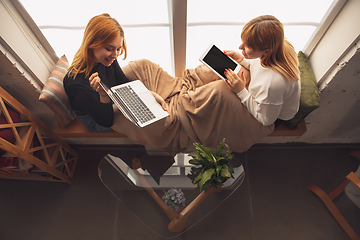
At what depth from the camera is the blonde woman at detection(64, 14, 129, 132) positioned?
1239mm

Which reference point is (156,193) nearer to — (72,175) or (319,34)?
(72,175)

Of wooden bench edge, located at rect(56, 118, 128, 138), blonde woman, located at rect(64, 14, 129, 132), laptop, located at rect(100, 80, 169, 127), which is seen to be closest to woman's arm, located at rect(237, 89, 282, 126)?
laptop, located at rect(100, 80, 169, 127)

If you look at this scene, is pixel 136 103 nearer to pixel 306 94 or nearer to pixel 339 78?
pixel 306 94

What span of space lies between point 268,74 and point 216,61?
13.7 inches

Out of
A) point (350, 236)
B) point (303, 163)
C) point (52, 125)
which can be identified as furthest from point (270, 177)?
point (52, 125)

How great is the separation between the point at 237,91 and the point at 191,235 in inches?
47.9

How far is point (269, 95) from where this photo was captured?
1316mm

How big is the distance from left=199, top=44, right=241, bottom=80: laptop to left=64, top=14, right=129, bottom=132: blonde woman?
50 centimetres

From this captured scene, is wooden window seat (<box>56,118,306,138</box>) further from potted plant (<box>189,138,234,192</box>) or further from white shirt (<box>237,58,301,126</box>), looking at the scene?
potted plant (<box>189,138,234,192</box>)

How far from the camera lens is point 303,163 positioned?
2.22m

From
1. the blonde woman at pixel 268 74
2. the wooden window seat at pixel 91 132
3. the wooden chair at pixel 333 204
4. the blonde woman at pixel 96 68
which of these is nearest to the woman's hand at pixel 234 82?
the blonde woman at pixel 268 74

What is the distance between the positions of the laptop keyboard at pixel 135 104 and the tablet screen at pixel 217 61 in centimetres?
49

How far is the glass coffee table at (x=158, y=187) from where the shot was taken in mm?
1499

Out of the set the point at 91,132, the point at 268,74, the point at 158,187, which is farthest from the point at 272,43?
the point at 91,132
